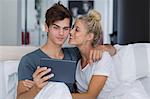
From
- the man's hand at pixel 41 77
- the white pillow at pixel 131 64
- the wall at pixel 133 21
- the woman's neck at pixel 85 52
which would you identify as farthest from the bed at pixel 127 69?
the wall at pixel 133 21

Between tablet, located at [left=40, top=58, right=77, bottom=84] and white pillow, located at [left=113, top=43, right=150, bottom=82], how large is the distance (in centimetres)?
45

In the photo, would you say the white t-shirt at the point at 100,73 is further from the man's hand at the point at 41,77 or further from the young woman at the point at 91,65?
the man's hand at the point at 41,77

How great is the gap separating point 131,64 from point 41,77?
0.60 m

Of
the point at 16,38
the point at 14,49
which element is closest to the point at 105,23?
the point at 16,38

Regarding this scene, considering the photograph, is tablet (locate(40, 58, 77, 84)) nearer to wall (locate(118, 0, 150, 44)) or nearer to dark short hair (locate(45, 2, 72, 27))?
dark short hair (locate(45, 2, 72, 27))

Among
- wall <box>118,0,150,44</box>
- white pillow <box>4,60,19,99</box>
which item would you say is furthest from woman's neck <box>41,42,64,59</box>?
wall <box>118,0,150,44</box>

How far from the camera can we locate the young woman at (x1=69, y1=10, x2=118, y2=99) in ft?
4.75

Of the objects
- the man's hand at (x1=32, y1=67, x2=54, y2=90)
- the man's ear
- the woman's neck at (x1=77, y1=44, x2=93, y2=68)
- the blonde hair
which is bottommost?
the man's hand at (x1=32, y1=67, x2=54, y2=90)

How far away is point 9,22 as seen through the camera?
2.44 meters

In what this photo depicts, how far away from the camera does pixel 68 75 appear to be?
1304 mm

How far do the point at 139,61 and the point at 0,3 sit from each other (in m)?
1.29

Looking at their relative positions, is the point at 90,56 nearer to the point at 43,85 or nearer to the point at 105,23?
the point at 43,85

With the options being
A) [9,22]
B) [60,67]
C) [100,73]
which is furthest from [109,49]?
[9,22]

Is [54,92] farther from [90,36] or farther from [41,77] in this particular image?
[90,36]
